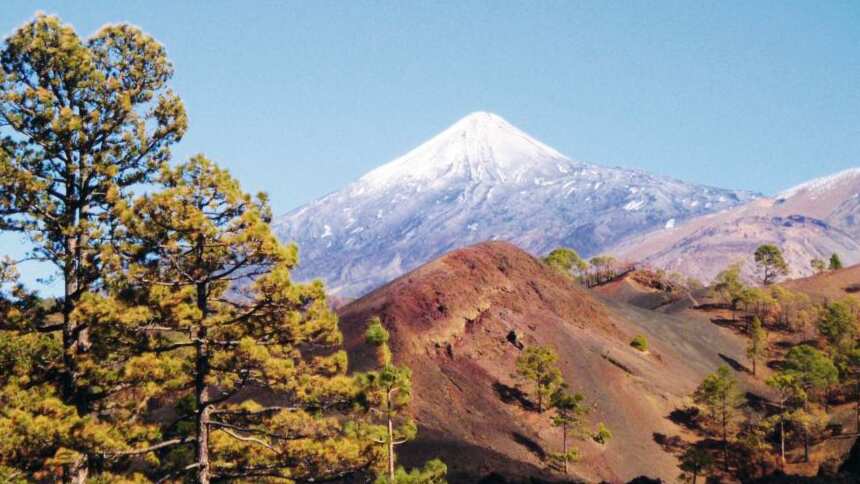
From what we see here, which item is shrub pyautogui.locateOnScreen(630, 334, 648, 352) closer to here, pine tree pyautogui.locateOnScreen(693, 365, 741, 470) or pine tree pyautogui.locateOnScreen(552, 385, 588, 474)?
pine tree pyautogui.locateOnScreen(693, 365, 741, 470)

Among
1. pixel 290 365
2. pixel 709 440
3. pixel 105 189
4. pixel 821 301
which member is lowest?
pixel 709 440

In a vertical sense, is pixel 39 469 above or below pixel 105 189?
below

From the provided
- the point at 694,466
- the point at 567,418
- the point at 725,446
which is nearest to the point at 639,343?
the point at 725,446

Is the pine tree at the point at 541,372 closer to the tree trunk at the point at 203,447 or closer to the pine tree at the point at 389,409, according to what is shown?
the pine tree at the point at 389,409

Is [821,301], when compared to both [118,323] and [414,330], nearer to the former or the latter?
[414,330]

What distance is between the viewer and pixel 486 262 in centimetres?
9081

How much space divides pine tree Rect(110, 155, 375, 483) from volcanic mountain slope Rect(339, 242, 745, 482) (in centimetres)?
2933

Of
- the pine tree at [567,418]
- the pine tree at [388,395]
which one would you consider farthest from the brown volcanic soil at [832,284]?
the pine tree at [388,395]

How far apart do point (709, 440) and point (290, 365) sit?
68.6 metres

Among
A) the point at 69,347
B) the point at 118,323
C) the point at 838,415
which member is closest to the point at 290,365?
the point at 118,323

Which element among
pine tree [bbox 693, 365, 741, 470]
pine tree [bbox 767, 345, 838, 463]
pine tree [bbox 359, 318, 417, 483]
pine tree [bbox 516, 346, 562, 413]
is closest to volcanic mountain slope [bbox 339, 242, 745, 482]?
pine tree [bbox 516, 346, 562, 413]

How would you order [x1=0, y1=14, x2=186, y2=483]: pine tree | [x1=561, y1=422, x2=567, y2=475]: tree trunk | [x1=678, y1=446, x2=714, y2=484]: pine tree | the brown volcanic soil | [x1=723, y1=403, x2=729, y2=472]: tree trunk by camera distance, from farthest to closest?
1. the brown volcanic soil
2. [x1=723, y1=403, x2=729, y2=472]: tree trunk
3. [x1=678, y1=446, x2=714, y2=484]: pine tree
4. [x1=561, y1=422, x2=567, y2=475]: tree trunk
5. [x1=0, y1=14, x2=186, y2=483]: pine tree

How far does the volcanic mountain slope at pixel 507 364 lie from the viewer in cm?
6178

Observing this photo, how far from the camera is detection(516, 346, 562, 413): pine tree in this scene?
70188 millimetres
